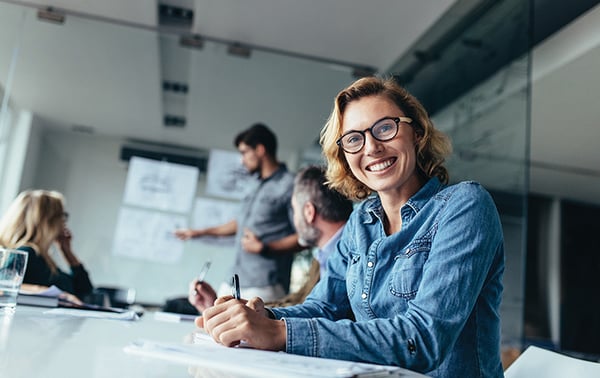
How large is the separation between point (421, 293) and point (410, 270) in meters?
0.12

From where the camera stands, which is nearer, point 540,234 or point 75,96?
point 75,96

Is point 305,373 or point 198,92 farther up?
point 198,92

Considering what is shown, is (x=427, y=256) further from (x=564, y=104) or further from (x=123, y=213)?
(x=564, y=104)

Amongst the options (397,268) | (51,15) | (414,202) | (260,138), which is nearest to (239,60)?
(260,138)

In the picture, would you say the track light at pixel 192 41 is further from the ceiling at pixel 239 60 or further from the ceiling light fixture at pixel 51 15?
the ceiling light fixture at pixel 51 15

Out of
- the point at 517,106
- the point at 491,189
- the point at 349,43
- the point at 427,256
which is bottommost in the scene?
the point at 427,256

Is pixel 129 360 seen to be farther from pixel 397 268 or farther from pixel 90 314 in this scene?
pixel 90 314

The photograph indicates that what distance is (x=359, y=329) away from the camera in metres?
0.78

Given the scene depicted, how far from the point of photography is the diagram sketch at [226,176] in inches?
171

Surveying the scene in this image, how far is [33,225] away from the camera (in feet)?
→ 7.89

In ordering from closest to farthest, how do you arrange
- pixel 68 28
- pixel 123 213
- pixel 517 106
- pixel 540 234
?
pixel 517 106 < pixel 68 28 < pixel 123 213 < pixel 540 234

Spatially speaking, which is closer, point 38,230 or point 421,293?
point 421,293

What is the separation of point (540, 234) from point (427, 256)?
851cm

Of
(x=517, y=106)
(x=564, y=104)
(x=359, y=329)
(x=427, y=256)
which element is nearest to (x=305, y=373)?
(x=359, y=329)
